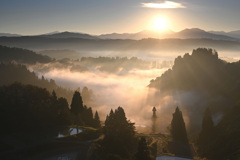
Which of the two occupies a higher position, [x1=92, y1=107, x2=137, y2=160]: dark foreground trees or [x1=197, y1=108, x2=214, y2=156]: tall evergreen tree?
[x1=92, y1=107, x2=137, y2=160]: dark foreground trees

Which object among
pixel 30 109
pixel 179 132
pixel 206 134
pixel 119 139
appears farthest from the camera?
pixel 179 132

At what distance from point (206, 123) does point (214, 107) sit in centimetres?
6596

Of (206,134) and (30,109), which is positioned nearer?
(30,109)

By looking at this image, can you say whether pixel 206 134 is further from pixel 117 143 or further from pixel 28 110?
pixel 28 110

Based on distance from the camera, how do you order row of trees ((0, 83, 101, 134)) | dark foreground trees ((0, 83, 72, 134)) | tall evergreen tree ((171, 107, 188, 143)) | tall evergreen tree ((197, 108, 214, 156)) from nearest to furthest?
dark foreground trees ((0, 83, 72, 134)) < row of trees ((0, 83, 101, 134)) < tall evergreen tree ((197, 108, 214, 156)) < tall evergreen tree ((171, 107, 188, 143))

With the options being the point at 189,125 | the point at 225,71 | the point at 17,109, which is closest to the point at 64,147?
the point at 17,109

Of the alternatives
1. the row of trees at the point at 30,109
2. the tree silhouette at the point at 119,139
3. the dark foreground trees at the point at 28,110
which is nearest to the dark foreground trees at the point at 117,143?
the tree silhouette at the point at 119,139

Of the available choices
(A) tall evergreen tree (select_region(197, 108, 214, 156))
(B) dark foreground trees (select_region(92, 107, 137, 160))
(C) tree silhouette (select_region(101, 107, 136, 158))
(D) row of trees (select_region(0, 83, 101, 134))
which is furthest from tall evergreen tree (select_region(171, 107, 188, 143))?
(D) row of trees (select_region(0, 83, 101, 134))

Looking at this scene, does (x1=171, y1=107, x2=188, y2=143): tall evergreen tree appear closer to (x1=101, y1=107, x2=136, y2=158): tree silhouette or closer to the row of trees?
(x1=101, y1=107, x2=136, y2=158): tree silhouette

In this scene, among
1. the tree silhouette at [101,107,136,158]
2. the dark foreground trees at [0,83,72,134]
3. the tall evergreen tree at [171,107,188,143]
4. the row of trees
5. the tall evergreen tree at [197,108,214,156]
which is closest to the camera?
the tree silhouette at [101,107,136,158]

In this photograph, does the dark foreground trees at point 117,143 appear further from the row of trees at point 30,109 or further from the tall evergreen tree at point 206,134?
the tall evergreen tree at point 206,134

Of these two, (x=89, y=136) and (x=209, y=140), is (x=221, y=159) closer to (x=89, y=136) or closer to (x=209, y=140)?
(x=209, y=140)

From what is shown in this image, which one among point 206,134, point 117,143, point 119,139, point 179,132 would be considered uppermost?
point 119,139

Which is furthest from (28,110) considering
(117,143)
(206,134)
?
(206,134)
